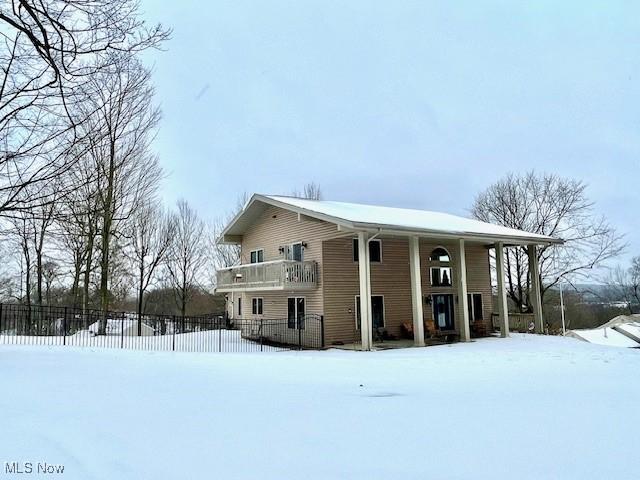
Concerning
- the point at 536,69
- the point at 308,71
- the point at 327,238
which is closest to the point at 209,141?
the point at 308,71

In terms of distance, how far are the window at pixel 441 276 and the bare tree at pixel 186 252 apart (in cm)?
2061

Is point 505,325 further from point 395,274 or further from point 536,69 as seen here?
point 536,69

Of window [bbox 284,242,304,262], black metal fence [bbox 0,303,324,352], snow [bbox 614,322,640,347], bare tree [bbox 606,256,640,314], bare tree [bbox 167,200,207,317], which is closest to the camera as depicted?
black metal fence [bbox 0,303,324,352]

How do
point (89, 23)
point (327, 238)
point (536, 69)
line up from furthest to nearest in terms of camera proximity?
point (536, 69) < point (327, 238) < point (89, 23)

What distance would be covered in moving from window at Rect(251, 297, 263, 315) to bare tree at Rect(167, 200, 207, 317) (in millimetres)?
13461

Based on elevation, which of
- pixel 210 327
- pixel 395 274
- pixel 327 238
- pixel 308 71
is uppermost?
pixel 308 71

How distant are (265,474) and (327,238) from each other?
13.3 meters

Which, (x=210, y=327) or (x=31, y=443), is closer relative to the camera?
(x=31, y=443)

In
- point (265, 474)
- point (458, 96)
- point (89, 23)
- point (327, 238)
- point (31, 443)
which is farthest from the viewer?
point (458, 96)

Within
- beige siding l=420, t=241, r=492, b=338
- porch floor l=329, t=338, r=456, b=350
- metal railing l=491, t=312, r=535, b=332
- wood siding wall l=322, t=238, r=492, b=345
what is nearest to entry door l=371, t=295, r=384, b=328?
wood siding wall l=322, t=238, r=492, b=345

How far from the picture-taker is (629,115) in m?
24.6

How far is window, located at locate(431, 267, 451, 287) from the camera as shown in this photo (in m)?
19.5

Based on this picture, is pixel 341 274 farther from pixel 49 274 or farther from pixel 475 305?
pixel 49 274

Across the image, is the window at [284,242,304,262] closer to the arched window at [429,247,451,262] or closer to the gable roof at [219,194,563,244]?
the gable roof at [219,194,563,244]
